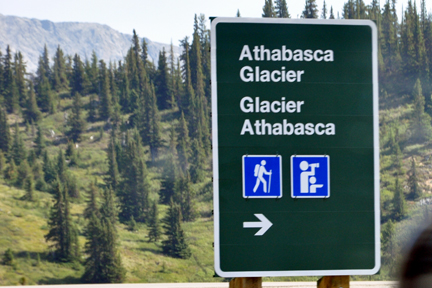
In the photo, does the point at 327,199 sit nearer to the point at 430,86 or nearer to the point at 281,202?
the point at 281,202

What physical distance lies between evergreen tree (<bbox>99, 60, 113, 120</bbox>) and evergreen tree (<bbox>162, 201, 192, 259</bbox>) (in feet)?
38.8

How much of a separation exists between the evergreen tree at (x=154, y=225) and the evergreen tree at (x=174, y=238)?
46 centimetres

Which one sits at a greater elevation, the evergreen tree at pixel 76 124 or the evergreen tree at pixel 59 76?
the evergreen tree at pixel 59 76

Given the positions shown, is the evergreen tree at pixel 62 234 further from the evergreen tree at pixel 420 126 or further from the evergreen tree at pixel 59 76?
the evergreen tree at pixel 420 126

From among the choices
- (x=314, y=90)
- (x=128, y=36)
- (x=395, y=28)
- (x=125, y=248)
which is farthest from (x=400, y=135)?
(x=128, y=36)

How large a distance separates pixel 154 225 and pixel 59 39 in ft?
422

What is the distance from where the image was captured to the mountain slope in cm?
14862

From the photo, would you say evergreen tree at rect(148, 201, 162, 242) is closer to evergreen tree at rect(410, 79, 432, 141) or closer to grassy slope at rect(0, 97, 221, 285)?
grassy slope at rect(0, 97, 221, 285)

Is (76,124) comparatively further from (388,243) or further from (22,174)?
(388,243)

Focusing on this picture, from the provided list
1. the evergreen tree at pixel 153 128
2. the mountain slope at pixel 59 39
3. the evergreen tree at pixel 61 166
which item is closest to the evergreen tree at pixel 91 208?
the evergreen tree at pixel 61 166

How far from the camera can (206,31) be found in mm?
50656

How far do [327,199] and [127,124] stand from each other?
→ 132 ft

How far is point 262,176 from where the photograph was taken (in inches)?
113

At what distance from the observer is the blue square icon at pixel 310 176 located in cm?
287
